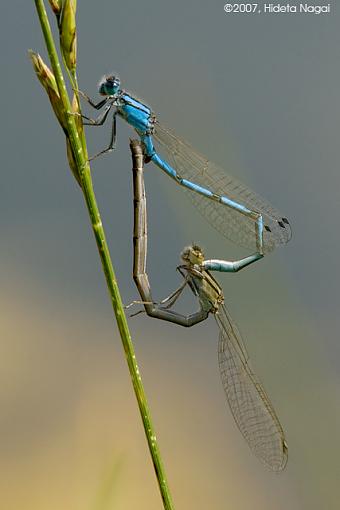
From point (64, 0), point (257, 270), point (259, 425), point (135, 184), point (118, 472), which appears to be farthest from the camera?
point (257, 270)

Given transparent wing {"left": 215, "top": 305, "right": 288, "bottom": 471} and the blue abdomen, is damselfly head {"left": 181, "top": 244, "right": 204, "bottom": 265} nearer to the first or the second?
transparent wing {"left": 215, "top": 305, "right": 288, "bottom": 471}

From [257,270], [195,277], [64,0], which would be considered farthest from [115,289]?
[257,270]

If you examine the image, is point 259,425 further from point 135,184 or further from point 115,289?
point 115,289

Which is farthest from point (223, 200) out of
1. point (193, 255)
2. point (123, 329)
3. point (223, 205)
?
point (123, 329)

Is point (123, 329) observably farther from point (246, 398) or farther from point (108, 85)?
point (246, 398)

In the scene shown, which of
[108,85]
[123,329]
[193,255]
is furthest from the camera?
[193,255]

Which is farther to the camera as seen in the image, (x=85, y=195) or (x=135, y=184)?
(x=135, y=184)
